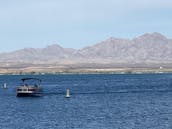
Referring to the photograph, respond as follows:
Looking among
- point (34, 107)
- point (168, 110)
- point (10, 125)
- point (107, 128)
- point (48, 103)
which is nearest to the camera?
point (107, 128)

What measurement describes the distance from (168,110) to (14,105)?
4063cm

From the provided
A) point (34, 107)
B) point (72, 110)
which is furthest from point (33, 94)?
point (72, 110)

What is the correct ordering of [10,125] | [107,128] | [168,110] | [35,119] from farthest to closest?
1. [168,110]
2. [35,119]
3. [10,125]
4. [107,128]

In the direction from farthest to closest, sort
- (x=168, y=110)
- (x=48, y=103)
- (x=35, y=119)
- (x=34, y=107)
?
→ 1. (x=48, y=103)
2. (x=34, y=107)
3. (x=168, y=110)
4. (x=35, y=119)

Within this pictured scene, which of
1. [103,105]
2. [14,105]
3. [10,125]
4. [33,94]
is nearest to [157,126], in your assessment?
[10,125]

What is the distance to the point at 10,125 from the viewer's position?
99062 millimetres

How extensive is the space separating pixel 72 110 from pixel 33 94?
169 feet

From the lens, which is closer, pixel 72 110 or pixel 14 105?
pixel 72 110

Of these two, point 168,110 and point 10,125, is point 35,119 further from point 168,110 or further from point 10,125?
point 168,110

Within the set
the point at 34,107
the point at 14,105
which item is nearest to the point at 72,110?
the point at 34,107

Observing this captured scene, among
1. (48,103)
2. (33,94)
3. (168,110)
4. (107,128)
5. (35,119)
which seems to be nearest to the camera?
(107,128)

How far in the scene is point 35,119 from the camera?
4247 inches

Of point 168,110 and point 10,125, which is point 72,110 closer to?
point 168,110

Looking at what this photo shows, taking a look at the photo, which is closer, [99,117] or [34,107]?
[99,117]
